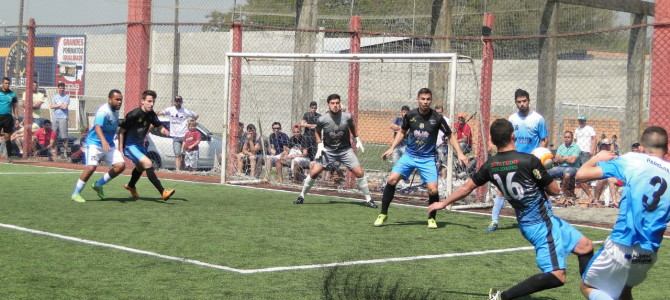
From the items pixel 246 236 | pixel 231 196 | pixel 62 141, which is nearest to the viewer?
pixel 246 236

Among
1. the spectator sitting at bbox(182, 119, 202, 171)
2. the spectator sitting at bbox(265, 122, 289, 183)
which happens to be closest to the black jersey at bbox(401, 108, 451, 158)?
the spectator sitting at bbox(265, 122, 289, 183)

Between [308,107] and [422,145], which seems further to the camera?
[308,107]

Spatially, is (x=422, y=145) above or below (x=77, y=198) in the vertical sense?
above

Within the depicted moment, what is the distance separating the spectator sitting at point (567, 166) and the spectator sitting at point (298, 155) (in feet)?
16.2

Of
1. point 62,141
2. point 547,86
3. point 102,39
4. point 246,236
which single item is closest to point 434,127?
point 246,236

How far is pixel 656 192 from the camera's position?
679cm

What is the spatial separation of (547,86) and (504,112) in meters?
14.0

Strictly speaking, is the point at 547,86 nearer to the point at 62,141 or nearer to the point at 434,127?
the point at 434,127

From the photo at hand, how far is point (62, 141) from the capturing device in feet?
82.7

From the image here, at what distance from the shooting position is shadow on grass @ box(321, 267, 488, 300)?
139 inches

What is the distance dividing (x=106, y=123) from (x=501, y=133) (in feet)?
28.3

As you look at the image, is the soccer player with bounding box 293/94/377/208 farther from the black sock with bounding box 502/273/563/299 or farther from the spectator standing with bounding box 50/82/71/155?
the spectator standing with bounding box 50/82/71/155

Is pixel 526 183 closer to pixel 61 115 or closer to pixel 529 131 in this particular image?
pixel 529 131

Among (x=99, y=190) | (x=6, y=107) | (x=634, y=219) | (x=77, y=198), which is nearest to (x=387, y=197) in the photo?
(x=99, y=190)
